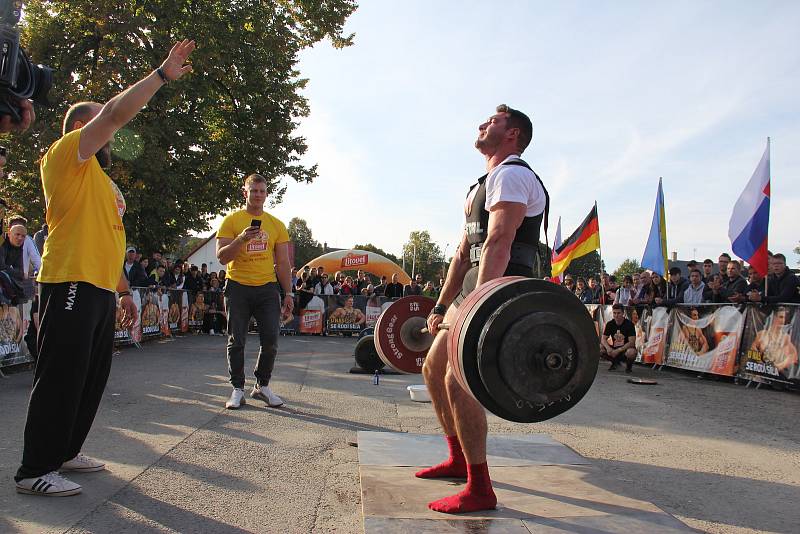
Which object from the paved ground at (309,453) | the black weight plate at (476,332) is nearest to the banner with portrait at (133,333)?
the paved ground at (309,453)

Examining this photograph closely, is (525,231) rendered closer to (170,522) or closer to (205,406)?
(170,522)

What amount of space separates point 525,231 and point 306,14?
2201cm

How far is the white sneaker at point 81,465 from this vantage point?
358 centimetres

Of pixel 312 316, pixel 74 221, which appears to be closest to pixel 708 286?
pixel 312 316

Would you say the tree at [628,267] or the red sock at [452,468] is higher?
the tree at [628,267]

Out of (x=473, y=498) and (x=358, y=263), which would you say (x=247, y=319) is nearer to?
(x=473, y=498)

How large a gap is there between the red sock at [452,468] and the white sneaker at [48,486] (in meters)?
1.91

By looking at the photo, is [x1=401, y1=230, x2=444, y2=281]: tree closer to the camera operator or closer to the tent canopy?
the tent canopy

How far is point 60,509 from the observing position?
9.91 ft

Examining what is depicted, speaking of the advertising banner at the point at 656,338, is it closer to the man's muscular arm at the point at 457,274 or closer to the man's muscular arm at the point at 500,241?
the man's muscular arm at the point at 457,274

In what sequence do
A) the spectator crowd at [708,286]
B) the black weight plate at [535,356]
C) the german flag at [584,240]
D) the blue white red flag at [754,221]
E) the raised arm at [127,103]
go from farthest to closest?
the german flag at [584,240] < the blue white red flag at [754,221] < the spectator crowd at [708,286] < the raised arm at [127,103] < the black weight plate at [535,356]

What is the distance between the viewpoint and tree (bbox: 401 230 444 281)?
95919 millimetres

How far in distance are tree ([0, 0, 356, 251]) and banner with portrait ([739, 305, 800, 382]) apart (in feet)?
55.6

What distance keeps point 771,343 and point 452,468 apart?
757 cm
